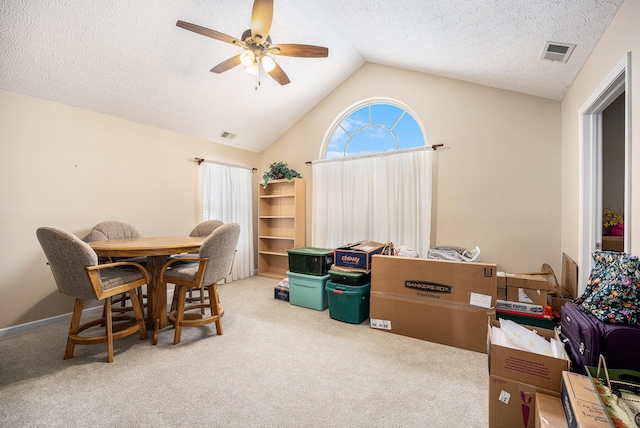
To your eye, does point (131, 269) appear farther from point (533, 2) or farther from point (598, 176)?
point (598, 176)

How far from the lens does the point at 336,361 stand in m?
2.07

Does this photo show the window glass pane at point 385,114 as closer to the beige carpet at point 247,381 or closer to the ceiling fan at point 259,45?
the ceiling fan at point 259,45

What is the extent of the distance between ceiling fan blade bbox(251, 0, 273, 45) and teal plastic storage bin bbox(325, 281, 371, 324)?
2.46 m

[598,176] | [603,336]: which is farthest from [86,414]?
[598,176]

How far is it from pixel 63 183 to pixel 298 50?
2.92 m

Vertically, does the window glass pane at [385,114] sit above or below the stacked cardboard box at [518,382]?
above

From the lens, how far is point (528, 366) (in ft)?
4.28

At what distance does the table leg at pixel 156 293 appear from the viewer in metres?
2.57

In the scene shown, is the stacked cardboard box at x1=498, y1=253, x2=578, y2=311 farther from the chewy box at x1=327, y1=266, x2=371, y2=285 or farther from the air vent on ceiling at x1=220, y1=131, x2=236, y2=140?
the air vent on ceiling at x1=220, y1=131, x2=236, y2=140

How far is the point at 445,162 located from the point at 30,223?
471 cm

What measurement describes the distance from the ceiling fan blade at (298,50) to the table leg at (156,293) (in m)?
2.25

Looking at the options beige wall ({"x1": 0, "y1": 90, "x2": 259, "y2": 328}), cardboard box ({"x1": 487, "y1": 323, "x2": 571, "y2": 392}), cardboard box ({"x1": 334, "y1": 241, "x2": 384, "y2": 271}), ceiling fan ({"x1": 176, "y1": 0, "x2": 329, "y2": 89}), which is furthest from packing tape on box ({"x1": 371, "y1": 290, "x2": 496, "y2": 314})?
beige wall ({"x1": 0, "y1": 90, "x2": 259, "y2": 328})

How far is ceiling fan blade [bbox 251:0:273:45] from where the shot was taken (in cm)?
199

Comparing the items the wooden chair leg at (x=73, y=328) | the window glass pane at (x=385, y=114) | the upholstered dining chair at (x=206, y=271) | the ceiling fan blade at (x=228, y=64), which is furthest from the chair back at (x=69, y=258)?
the window glass pane at (x=385, y=114)
